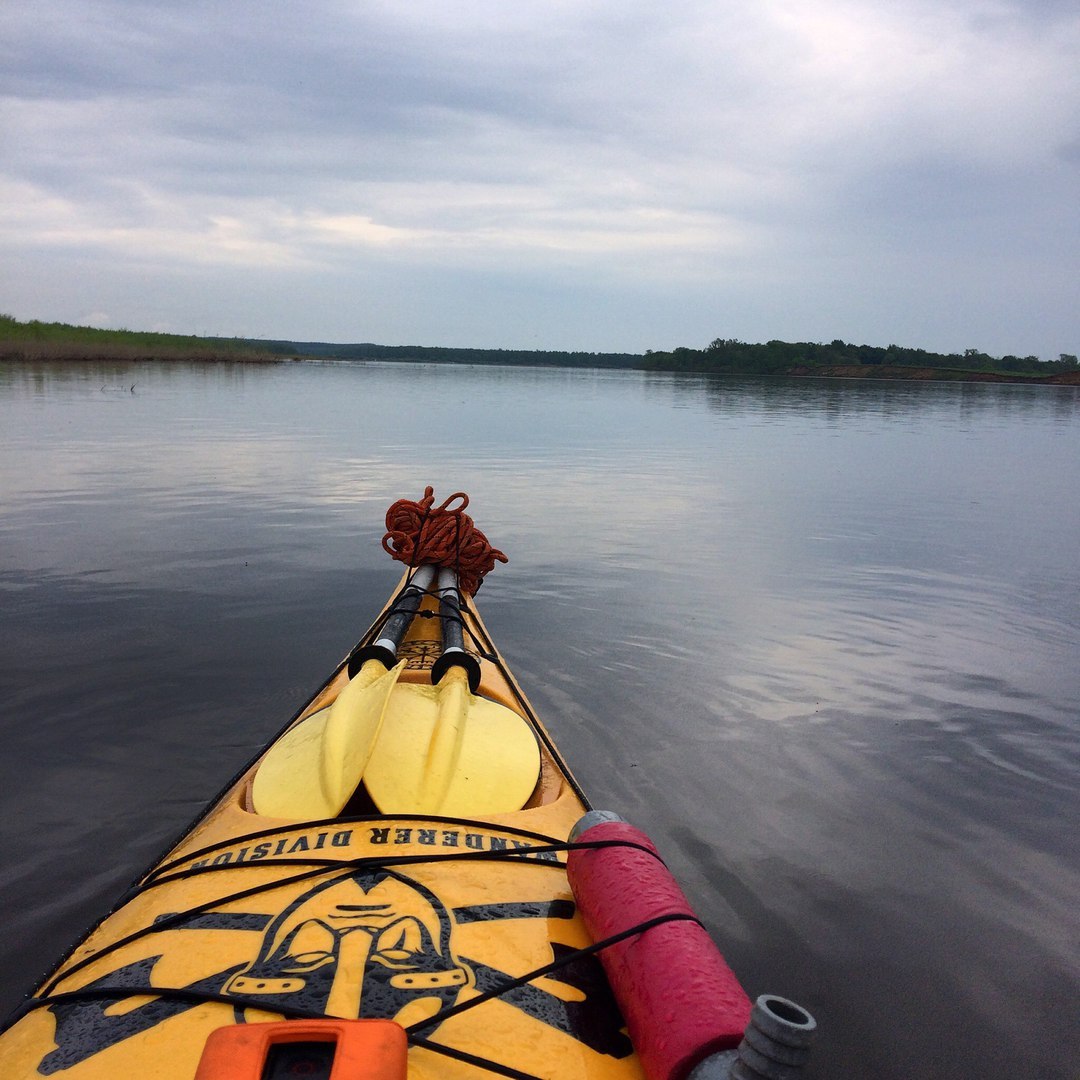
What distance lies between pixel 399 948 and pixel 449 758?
3.45 feet

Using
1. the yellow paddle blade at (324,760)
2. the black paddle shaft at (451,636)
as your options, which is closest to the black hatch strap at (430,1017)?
the yellow paddle blade at (324,760)

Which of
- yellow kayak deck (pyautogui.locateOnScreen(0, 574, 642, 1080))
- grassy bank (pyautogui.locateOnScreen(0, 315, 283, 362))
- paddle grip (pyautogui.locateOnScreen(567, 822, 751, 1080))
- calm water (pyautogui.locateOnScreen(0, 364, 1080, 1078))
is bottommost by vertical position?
calm water (pyautogui.locateOnScreen(0, 364, 1080, 1078))

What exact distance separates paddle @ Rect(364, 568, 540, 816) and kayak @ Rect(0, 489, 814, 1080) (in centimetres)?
1

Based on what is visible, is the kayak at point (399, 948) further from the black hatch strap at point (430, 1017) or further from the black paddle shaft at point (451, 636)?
the black paddle shaft at point (451, 636)

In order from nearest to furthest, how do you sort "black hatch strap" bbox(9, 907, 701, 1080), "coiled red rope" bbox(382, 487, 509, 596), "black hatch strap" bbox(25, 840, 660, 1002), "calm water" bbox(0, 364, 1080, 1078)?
"black hatch strap" bbox(9, 907, 701, 1080), "black hatch strap" bbox(25, 840, 660, 1002), "calm water" bbox(0, 364, 1080, 1078), "coiled red rope" bbox(382, 487, 509, 596)

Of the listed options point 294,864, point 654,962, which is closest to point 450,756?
point 294,864

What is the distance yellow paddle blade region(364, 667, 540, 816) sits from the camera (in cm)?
302

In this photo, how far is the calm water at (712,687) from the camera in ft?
11.3

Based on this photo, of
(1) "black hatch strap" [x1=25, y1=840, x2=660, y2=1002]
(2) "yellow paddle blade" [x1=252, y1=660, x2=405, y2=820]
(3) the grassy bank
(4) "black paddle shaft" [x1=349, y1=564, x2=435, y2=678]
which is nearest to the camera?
(1) "black hatch strap" [x1=25, y1=840, x2=660, y2=1002]

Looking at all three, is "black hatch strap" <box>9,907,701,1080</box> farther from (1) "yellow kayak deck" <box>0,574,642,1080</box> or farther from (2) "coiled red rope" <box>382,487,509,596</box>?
(2) "coiled red rope" <box>382,487,509,596</box>

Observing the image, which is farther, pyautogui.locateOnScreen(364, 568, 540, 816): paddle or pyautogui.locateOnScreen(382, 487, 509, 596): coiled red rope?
pyautogui.locateOnScreen(382, 487, 509, 596): coiled red rope

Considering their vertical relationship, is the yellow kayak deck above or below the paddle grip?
below

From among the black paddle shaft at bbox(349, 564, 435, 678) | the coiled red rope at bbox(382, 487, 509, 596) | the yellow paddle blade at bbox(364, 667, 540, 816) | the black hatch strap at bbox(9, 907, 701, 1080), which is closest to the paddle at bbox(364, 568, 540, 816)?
the yellow paddle blade at bbox(364, 667, 540, 816)

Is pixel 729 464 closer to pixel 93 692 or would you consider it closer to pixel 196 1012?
pixel 93 692
